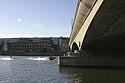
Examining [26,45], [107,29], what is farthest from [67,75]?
[26,45]

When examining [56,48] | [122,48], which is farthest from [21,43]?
[122,48]

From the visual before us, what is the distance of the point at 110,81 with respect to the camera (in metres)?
22.5

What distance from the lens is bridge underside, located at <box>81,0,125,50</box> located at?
67.9 feet

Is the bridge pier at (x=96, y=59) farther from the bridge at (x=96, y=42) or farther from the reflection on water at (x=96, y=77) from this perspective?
the reflection on water at (x=96, y=77)

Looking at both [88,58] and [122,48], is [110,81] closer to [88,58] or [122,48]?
[88,58]

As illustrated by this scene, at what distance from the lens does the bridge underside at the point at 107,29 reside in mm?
20706

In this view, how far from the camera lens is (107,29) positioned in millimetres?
30078

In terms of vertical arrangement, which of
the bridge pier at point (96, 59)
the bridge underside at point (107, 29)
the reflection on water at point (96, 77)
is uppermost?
the bridge underside at point (107, 29)

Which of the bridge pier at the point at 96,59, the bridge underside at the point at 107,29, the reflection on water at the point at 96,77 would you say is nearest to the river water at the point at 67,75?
the reflection on water at the point at 96,77

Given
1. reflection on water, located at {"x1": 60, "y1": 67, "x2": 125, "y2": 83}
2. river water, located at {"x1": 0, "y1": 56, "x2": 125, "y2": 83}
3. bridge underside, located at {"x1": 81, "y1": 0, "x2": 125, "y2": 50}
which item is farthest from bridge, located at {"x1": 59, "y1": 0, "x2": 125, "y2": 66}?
reflection on water, located at {"x1": 60, "y1": 67, "x2": 125, "y2": 83}

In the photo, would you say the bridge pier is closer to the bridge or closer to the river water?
the bridge

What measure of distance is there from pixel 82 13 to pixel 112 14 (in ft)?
33.0

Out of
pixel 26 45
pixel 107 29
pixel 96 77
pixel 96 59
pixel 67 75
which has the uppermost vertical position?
pixel 26 45

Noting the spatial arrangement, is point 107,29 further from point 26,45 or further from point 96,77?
point 26,45
